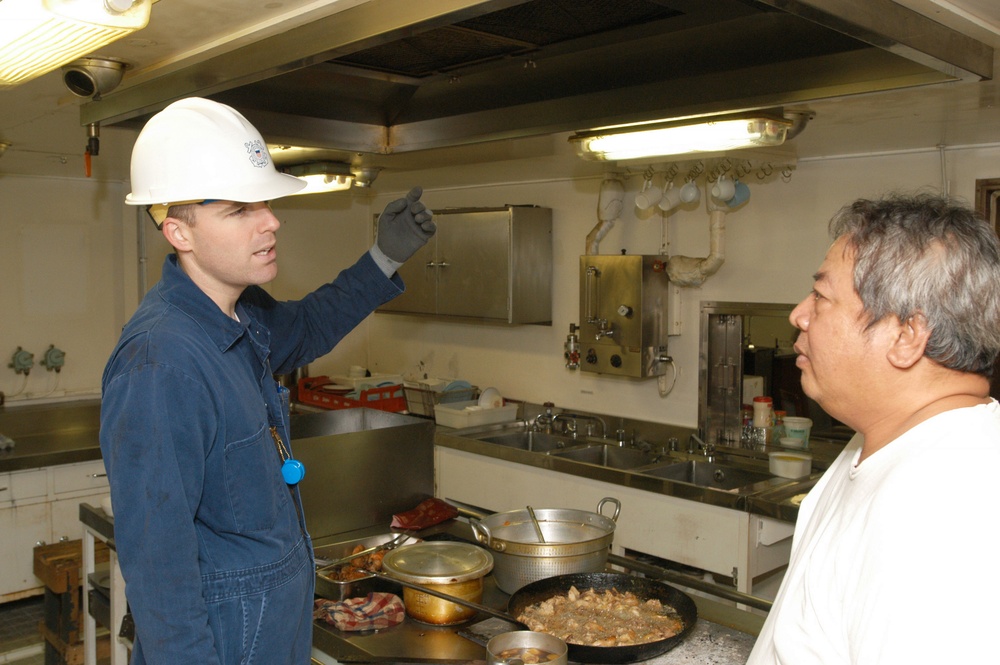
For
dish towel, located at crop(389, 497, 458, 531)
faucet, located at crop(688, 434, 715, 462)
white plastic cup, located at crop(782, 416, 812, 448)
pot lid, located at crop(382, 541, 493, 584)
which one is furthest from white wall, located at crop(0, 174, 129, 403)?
white plastic cup, located at crop(782, 416, 812, 448)

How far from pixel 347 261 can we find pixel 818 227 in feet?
12.7

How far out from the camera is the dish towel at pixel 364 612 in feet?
7.29

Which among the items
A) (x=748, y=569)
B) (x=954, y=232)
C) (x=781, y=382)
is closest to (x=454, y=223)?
(x=781, y=382)

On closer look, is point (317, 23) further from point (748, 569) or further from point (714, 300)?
point (714, 300)

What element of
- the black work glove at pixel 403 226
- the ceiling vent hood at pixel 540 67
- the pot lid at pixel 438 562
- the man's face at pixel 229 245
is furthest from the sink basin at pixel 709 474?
the man's face at pixel 229 245

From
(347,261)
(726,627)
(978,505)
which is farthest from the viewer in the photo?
(347,261)

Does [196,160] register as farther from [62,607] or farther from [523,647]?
[62,607]

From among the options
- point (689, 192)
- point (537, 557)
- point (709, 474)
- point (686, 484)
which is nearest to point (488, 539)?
point (537, 557)

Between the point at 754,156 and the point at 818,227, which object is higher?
the point at 754,156

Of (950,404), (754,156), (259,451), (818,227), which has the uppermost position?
(754,156)

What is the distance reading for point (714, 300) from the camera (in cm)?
464

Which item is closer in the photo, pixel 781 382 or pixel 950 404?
pixel 950 404

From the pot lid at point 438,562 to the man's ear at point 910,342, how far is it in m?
1.37

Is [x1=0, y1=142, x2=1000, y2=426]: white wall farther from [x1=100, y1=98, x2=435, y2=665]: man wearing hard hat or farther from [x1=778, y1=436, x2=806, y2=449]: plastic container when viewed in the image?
[x1=100, y1=98, x2=435, y2=665]: man wearing hard hat
